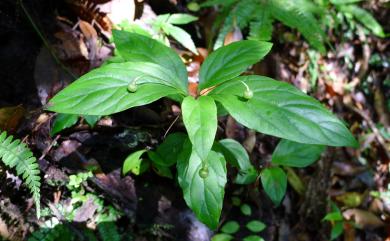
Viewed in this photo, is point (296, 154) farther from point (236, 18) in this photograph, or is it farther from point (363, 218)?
point (236, 18)

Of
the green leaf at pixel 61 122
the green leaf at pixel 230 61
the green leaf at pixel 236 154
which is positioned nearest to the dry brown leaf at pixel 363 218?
the green leaf at pixel 236 154

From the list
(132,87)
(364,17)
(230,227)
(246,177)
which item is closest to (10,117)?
(132,87)

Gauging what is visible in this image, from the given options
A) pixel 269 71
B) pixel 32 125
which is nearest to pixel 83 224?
A: pixel 32 125

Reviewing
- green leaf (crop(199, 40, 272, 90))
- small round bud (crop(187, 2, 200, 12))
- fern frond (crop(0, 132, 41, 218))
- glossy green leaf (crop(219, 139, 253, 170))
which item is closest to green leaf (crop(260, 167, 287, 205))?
glossy green leaf (crop(219, 139, 253, 170))

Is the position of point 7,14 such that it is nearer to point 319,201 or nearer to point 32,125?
point 32,125

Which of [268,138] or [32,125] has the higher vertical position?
[32,125]

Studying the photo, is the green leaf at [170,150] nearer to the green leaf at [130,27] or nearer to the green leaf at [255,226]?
the green leaf at [130,27]
